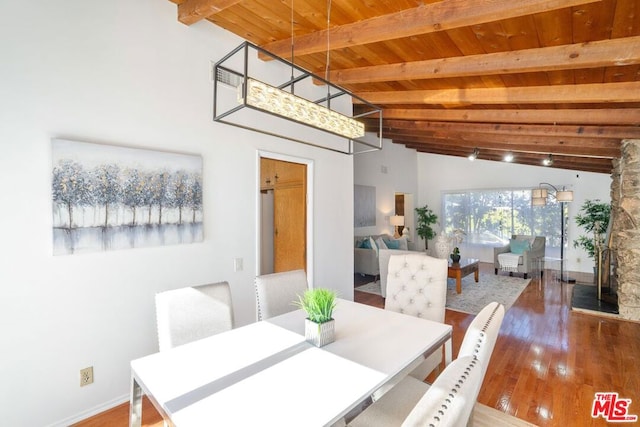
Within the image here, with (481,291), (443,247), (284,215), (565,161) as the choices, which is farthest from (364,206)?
(565,161)

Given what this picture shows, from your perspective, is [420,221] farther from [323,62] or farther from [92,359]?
[92,359]

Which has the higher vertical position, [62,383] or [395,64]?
[395,64]

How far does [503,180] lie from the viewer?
8.55 m

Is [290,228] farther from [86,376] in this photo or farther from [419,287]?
[86,376]

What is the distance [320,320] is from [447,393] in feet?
3.17

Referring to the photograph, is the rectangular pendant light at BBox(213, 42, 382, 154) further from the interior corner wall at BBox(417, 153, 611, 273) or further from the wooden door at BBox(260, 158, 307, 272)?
the interior corner wall at BBox(417, 153, 611, 273)

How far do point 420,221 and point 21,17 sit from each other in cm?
902

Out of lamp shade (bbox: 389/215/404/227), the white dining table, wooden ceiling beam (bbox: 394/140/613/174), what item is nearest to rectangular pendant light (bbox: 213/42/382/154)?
the white dining table

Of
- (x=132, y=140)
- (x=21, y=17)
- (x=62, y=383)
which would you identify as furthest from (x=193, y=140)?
(x=62, y=383)

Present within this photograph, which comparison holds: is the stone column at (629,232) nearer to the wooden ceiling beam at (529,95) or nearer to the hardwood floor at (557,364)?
the hardwood floor at (557,364)

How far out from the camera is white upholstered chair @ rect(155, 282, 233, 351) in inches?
72.5

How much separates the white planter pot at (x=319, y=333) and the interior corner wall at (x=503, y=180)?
28.0ft

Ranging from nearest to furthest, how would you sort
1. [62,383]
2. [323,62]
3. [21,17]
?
[21,17] < [62,383] < [323,62]

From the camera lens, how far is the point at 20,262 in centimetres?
191
